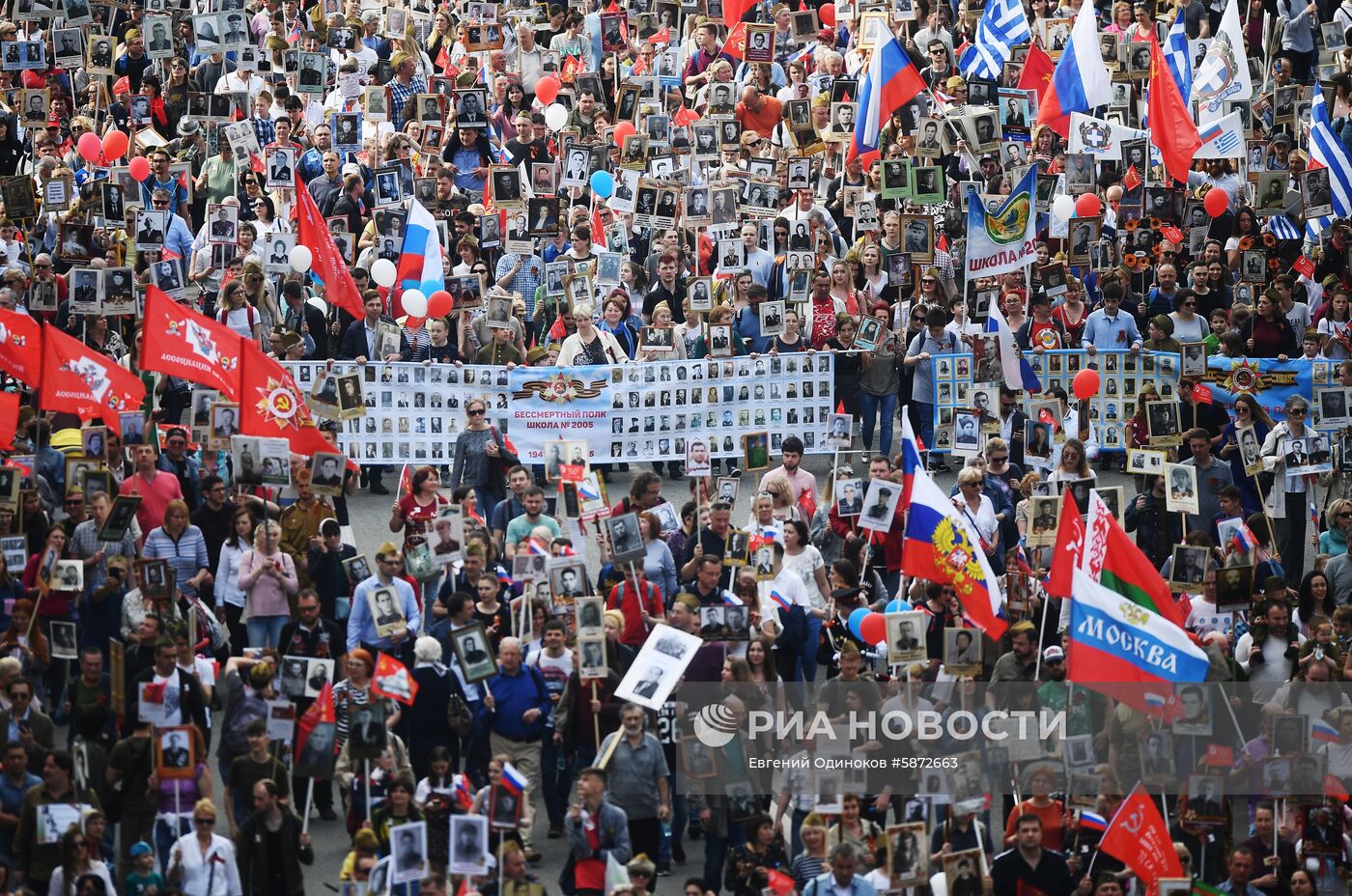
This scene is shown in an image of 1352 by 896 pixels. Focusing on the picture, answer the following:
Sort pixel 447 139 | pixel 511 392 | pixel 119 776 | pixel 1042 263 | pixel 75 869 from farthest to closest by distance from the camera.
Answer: pixel 447 139, pixel 1042 263, pixel 511 392, pixel 119 776, pixel 75 869

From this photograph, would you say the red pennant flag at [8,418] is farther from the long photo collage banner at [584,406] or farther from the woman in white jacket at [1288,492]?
the woman in white jacket at [1288,492]

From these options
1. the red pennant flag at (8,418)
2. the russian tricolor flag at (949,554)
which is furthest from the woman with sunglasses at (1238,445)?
the red pennant flag at (8,418)

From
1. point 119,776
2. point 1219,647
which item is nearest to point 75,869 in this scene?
point 119,776

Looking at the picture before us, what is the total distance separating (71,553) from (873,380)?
27.7 feet

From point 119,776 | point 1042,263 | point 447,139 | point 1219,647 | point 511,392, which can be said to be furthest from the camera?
point 447,139

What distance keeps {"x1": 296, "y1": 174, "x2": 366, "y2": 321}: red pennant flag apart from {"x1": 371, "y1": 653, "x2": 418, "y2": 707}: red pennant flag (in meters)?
7.55

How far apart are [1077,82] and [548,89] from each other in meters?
Answer: 5.93

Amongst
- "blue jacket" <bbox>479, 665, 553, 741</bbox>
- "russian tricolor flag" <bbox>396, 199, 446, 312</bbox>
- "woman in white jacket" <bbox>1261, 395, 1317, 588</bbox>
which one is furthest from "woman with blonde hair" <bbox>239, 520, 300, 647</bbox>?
"woman in white jacket" <bbox>1261, 395, 1317, 588</bbox>

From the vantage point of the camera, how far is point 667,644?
20281 mm

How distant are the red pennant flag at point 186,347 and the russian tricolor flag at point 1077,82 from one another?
36.4 feet

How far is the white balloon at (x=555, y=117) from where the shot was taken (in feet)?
102

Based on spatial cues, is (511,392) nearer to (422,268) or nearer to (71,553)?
(422,268)

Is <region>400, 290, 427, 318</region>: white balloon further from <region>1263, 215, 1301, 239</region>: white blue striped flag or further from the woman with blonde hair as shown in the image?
<region>1263, 215, 1301, 239</region>: white blue striped flag

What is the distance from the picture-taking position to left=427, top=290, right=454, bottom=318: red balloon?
87.9 feet
